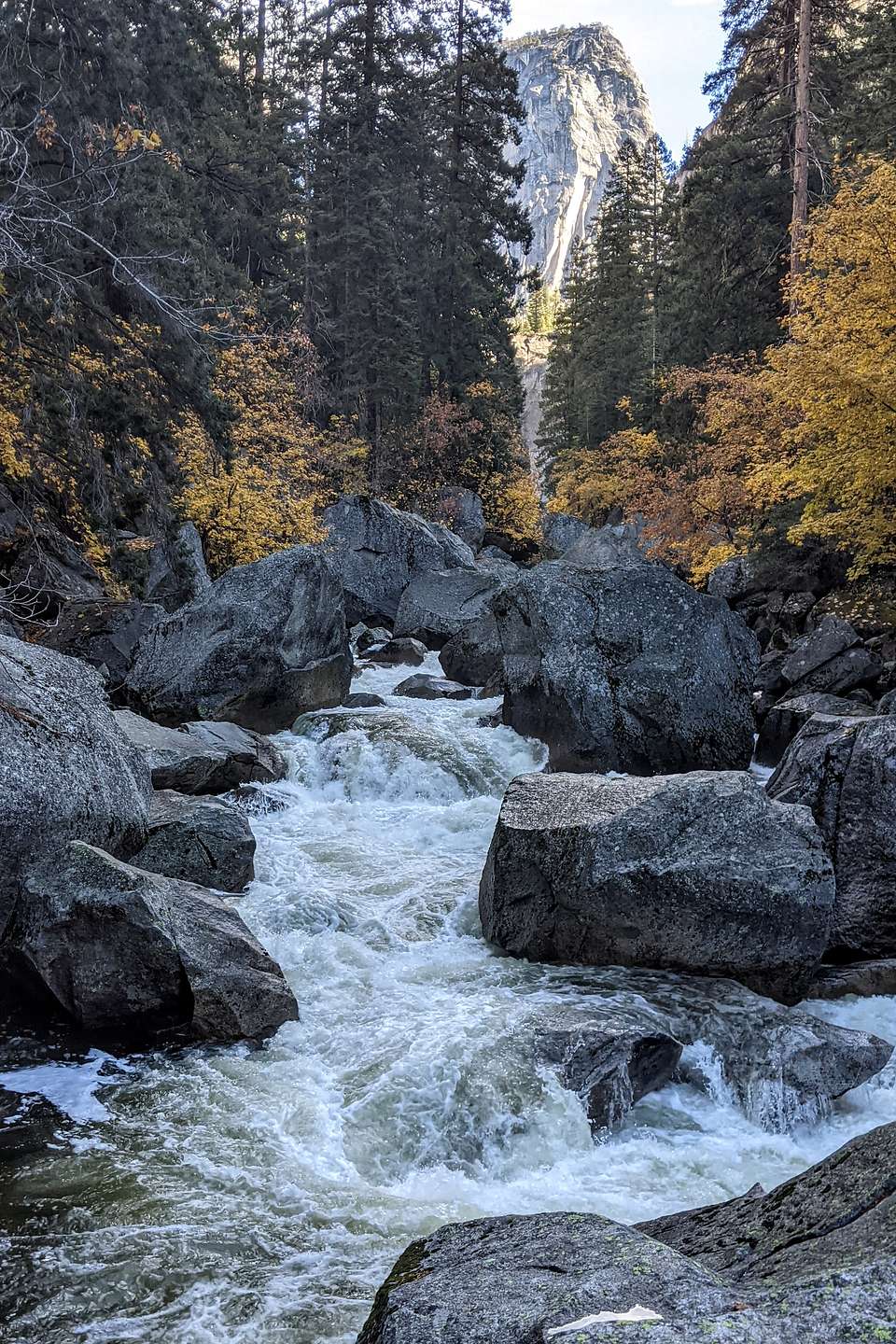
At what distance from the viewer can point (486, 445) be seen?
35.3 meters

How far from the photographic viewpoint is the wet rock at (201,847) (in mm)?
8109

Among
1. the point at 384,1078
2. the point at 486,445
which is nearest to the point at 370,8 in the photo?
the point at 486,445

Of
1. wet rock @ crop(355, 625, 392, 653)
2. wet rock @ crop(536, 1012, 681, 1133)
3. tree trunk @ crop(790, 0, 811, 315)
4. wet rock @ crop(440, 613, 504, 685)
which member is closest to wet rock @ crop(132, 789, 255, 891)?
wet rock @ crop(536, 1012, 681, 1133)

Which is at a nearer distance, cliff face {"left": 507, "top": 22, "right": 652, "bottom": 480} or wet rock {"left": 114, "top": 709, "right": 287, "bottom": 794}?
wet rock {"left": 114, "top": 709, "right": 287, "bottom": 794}

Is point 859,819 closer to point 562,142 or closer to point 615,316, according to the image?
point 615,316

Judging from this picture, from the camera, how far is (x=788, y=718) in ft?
40.7

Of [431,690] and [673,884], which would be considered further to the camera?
[431,690]

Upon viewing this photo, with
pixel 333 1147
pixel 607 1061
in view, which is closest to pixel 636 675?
pixel 607 1061

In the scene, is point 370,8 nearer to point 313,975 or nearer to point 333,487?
point 333,487

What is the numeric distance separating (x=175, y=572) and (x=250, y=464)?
411 centimetres

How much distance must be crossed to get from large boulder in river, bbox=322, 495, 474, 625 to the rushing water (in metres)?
15.3

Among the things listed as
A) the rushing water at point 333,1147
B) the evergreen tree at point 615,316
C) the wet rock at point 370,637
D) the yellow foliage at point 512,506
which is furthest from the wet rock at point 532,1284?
the evergreen tree at point 615,316

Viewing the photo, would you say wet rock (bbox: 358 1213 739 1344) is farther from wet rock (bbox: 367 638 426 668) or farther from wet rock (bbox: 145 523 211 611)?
wet rock (bbox: 367 638 426 668)

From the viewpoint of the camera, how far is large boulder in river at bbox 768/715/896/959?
24.9 feet
